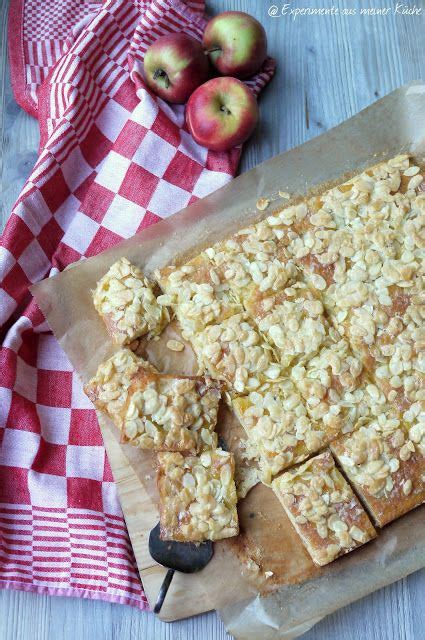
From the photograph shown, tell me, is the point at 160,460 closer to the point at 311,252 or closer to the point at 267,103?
the point at 311,252

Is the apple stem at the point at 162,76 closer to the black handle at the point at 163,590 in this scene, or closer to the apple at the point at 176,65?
the apple at the point at 176,65

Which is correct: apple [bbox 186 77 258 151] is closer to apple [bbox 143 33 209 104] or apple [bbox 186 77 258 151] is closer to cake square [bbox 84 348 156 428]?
apple [bbox 143 33 209 104]

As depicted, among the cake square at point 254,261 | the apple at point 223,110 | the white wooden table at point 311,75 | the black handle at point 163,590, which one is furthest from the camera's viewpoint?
the white wooden table at point 311,75

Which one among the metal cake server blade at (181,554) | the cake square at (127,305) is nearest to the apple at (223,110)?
the cake square at (127,305)

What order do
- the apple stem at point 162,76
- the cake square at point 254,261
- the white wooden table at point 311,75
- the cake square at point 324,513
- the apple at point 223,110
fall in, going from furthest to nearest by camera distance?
the white wooden table at point 311,75, the apple stem at point 162,76, the apple at point 223,110, the cake square at point 254,261, the cake square at point 324,513

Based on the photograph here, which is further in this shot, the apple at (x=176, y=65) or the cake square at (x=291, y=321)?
the apple at (x=176, y=65)

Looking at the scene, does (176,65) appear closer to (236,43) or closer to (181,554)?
(236,43)

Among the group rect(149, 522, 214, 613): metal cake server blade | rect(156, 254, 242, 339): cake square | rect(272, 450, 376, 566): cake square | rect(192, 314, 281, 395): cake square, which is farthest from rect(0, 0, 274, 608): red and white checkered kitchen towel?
rect(272, 450, 376, 566): cake square

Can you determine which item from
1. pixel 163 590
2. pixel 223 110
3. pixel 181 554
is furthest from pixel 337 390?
pixel 223 110
